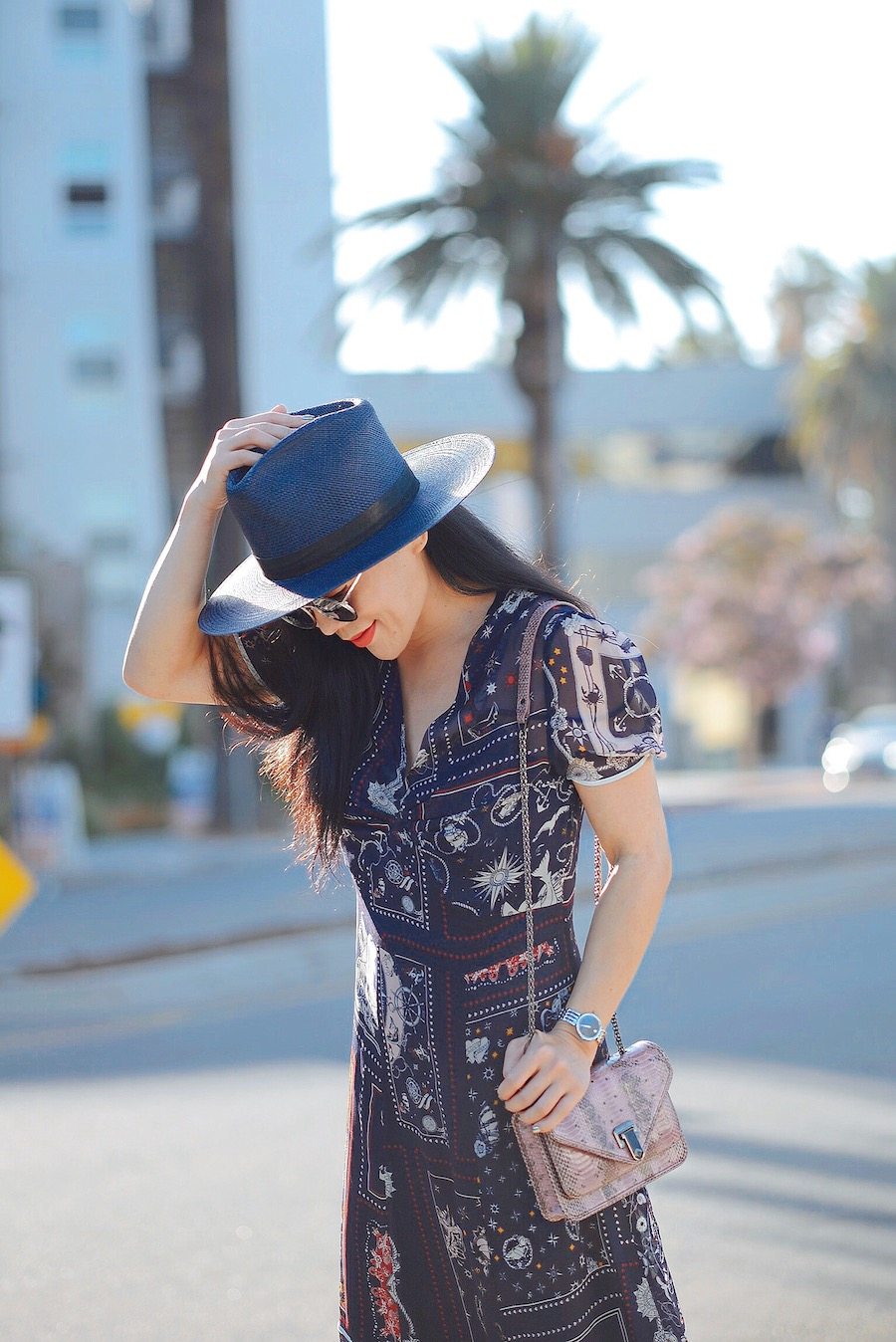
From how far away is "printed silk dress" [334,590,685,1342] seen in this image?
2.26m

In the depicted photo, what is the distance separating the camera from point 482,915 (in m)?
2.26

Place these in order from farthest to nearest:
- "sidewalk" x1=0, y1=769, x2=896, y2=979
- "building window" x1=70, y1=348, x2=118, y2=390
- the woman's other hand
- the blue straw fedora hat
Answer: "building window" x1=70, y1=348, x2=118, y2=390
"sidewalk" x1=0, y1=769, x2=896, y2=979
the blue straw fedora hat
the woman's other hand

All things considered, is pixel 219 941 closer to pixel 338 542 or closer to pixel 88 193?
pixel 338 542

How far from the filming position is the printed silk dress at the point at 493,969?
89.0 inches

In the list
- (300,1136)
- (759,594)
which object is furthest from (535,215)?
(759,594)

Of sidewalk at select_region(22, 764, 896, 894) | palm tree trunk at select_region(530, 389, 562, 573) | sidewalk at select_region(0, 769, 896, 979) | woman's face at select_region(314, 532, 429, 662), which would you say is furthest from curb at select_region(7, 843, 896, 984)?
palm tree trunk at select_region(530, 389, 562, 573)

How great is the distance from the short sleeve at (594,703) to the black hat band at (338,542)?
0.27m

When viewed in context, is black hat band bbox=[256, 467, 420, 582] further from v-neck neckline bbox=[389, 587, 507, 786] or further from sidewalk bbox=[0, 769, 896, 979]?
sidewalk bbox=[0, 769, 896, 979]

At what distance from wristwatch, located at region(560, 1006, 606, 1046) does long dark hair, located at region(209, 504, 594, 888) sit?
1.40ft

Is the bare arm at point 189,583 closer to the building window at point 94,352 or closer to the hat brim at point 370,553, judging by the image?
the hat brim at point 370,553

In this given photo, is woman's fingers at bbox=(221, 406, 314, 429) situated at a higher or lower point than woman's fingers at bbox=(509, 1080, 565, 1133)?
higher

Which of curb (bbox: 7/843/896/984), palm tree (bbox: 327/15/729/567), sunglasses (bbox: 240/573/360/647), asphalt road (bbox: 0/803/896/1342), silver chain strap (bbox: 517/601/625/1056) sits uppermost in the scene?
palm tree (bbox: 327/15/729/567)

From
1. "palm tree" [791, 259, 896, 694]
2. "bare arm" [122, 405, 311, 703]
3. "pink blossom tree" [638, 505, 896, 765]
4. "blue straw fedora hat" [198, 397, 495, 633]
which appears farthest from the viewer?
"palm tree" [791, 259, 896, 694]

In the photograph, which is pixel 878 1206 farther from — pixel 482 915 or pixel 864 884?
pixel 864 884
